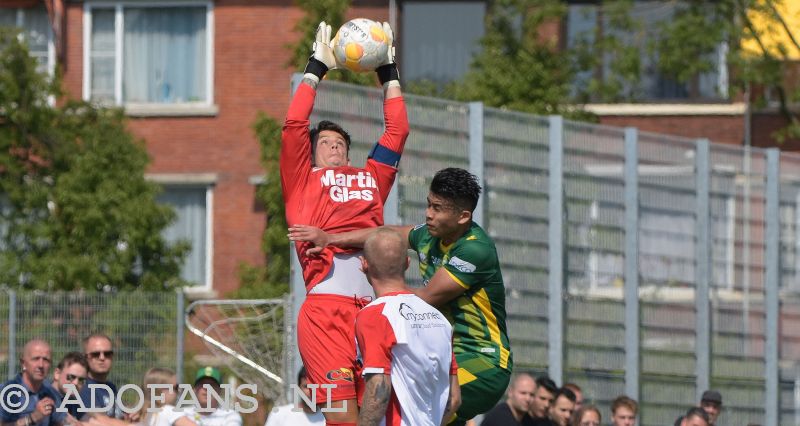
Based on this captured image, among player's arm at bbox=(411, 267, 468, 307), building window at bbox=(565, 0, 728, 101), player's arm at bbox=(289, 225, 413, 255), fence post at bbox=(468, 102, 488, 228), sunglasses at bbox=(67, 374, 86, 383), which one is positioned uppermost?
building window at bbox=(565, 0, 728, 101)

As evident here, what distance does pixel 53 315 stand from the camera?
20.9 m

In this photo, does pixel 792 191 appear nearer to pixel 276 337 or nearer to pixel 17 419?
pixel 276 337

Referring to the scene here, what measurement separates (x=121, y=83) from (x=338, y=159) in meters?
21.4

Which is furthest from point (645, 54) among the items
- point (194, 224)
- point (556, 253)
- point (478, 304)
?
point (478, 304)

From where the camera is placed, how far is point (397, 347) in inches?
384

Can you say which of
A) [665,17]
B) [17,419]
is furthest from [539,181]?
[665,17]

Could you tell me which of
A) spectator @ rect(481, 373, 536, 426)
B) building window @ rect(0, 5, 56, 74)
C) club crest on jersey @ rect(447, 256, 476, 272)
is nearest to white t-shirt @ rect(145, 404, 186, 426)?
spectator @ rect(481, 373, 536, 426)

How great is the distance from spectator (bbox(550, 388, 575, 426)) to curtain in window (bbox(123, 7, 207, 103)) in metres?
17.6

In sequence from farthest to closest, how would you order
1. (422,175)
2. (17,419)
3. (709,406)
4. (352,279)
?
1. (709,406)
2. (422,175)
3. (17,419)
4. (352,279)

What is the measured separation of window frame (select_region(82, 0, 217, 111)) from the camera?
3184 cm

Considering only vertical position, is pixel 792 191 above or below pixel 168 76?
below

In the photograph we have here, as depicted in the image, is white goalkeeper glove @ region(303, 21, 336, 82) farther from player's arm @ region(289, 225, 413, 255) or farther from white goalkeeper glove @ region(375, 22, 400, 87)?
player's arm @ region(289, 225, 413, 255)

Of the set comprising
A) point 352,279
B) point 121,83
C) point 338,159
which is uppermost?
point 121,83

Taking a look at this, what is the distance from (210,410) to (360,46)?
14.9 ft
